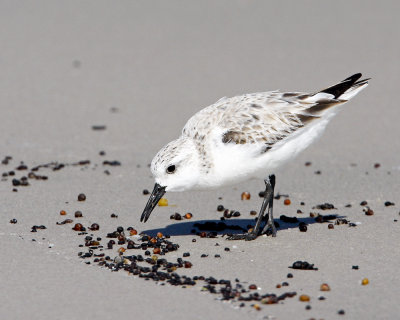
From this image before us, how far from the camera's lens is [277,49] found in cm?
1700

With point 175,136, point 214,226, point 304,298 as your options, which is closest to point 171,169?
point 214,226

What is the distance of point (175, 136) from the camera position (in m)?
12.6

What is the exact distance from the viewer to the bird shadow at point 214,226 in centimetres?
891

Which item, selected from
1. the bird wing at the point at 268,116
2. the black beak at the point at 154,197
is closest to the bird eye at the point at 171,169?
the black beak at the point at 154,197

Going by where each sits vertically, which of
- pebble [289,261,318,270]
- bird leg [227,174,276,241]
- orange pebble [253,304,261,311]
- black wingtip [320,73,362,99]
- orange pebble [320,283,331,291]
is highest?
black wingtip [320,73,362,99]

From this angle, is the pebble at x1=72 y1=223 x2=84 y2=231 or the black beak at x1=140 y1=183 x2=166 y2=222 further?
the pebble at x1=72 y1=223 x2=84 y2=231

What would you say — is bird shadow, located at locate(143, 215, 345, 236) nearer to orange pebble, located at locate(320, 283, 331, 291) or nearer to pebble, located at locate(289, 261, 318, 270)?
pebble, located at locate(289, 261, 318, 270)

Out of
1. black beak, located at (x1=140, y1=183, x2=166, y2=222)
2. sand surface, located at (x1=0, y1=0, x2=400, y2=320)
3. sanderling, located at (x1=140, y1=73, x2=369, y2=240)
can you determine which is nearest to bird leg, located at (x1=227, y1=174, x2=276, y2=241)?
sanderling, located at (x1=140, y1=73, x2=369, y2=240)

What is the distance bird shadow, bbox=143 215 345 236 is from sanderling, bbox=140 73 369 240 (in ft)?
1.20

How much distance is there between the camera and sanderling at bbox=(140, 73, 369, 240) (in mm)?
8219

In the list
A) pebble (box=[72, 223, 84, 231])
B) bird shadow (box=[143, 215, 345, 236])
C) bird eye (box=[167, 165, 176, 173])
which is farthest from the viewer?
bird shadow (box=[143, 215, 345, 236])

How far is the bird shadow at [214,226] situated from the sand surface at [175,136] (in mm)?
49

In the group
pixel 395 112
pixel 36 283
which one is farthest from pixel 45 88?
pixel 36 283

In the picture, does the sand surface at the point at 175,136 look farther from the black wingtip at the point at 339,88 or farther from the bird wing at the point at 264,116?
the black wingtip at the point at 339,88
